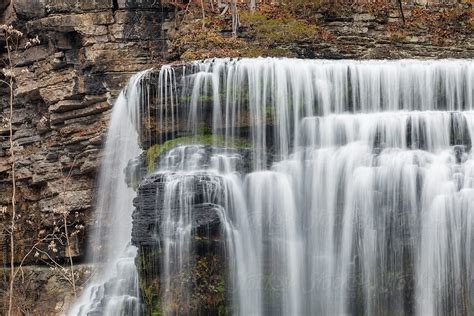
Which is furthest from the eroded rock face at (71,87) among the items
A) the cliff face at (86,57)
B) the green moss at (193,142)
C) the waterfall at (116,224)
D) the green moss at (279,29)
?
the green moss at (193,142)

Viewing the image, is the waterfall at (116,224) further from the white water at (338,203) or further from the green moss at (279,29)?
the green moss at (279,29)

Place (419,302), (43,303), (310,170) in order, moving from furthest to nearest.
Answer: (43,303)
(310,170)
(419,302)

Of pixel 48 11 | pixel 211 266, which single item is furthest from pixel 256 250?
pixel 48 11

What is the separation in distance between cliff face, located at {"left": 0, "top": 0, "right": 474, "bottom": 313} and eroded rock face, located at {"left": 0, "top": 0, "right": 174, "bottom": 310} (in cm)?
3

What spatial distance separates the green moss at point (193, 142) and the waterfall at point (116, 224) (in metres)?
1.25

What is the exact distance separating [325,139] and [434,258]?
3613 mm

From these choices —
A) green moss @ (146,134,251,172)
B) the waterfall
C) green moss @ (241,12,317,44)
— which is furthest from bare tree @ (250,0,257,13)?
green moss @ (146,134,251,172)

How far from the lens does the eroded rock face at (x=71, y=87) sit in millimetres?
25625

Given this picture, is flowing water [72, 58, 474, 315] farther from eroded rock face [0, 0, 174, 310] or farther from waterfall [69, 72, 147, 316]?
eroded rock face [0, 0, 174, 310]

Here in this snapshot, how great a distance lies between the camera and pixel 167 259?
55.4 feet

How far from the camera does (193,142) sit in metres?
18.5

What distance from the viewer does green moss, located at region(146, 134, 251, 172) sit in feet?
60.2

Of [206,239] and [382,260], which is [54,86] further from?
[382,260]

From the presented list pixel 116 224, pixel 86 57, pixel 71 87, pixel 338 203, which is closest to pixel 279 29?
pixel 86 57
